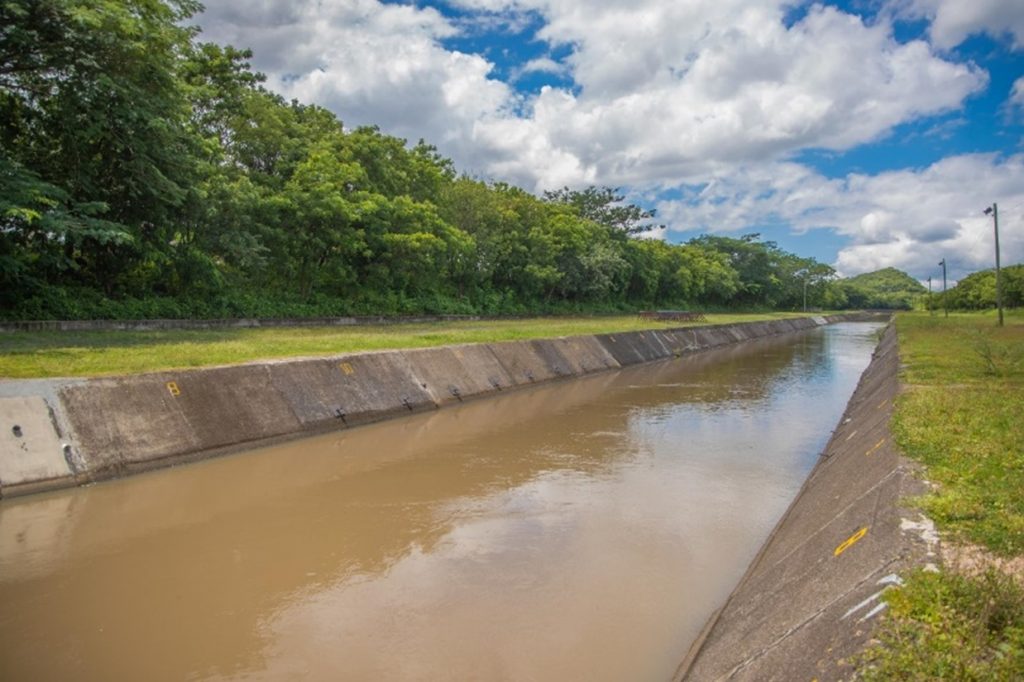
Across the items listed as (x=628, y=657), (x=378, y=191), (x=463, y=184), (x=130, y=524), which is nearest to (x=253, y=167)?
(x=378, y=191)

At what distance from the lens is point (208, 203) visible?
23812 millimetres

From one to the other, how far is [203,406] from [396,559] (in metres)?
6.99

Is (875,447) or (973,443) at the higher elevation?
(973,443)

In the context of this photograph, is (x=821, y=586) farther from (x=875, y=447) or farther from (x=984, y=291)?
(x=984, y=291)

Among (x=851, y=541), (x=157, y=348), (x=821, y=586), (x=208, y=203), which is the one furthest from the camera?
(x=208, y=203)

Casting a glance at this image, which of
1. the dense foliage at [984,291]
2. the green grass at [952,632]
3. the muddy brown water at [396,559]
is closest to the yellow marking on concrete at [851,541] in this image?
the green grass at [952,632]

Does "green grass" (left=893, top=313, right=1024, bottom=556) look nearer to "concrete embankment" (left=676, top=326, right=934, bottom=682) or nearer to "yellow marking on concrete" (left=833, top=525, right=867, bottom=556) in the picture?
"concrete embankment" (left=676, top=326, right=934, bottom=682)

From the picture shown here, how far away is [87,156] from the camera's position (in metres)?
20.4

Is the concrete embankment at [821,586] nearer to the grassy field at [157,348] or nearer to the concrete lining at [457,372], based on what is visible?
the grassy field at [157,348]

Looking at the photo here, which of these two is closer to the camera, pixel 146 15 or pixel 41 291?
pixel 146 15

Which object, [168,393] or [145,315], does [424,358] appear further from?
[145,315]

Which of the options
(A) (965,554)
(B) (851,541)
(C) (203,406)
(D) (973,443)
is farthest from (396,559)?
(C) (203,406)

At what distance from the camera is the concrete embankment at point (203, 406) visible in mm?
10078

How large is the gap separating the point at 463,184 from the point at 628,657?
44.1 metres
